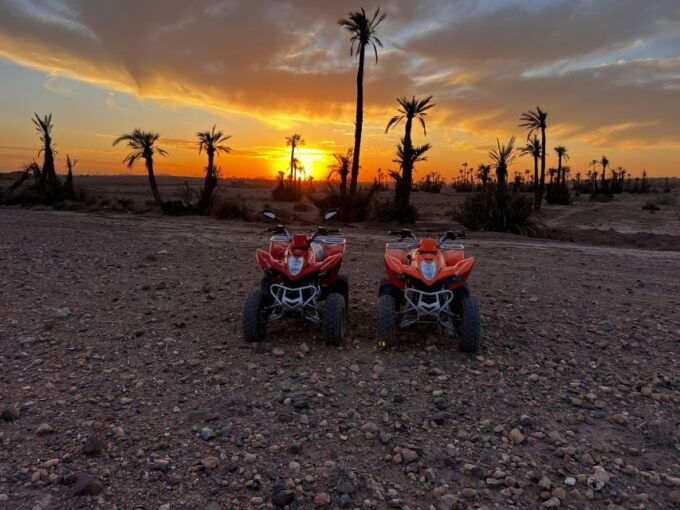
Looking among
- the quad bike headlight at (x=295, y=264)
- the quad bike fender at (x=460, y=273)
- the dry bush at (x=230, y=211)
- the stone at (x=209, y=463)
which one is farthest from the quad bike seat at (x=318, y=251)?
the dry bush at (x=230, y=211)

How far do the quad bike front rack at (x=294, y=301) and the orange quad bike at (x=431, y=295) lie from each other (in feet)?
2.32

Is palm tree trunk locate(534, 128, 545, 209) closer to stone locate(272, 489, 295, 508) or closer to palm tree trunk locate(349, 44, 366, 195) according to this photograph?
palm tree trunk locate(349, 44, 366, 195)

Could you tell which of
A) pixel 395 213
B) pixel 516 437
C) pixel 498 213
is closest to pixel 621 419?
pixel 516 437

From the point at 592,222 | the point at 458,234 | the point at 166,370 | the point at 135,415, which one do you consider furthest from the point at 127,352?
the point at 592,222

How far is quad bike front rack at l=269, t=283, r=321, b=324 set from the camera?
535 centimetres

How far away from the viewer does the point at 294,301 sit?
534cm

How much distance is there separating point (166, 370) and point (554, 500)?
3300 millimetres

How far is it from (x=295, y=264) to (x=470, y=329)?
73.9 inches

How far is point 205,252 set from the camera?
1151 cm

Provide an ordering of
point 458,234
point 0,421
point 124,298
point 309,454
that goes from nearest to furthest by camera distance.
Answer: point 309,454 < point 0,421 < point 458,234 < point 124,298

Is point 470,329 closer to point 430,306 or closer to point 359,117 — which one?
point 430,306

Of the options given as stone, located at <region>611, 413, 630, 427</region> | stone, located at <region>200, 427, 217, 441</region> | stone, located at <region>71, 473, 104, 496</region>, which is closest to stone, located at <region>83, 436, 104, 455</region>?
stone, located at <region>71, 473, 104, 496</region>

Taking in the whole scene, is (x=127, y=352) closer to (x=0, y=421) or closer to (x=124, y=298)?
(x=0, y=421)

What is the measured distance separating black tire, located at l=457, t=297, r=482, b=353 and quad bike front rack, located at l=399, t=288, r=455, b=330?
179 millimetres
